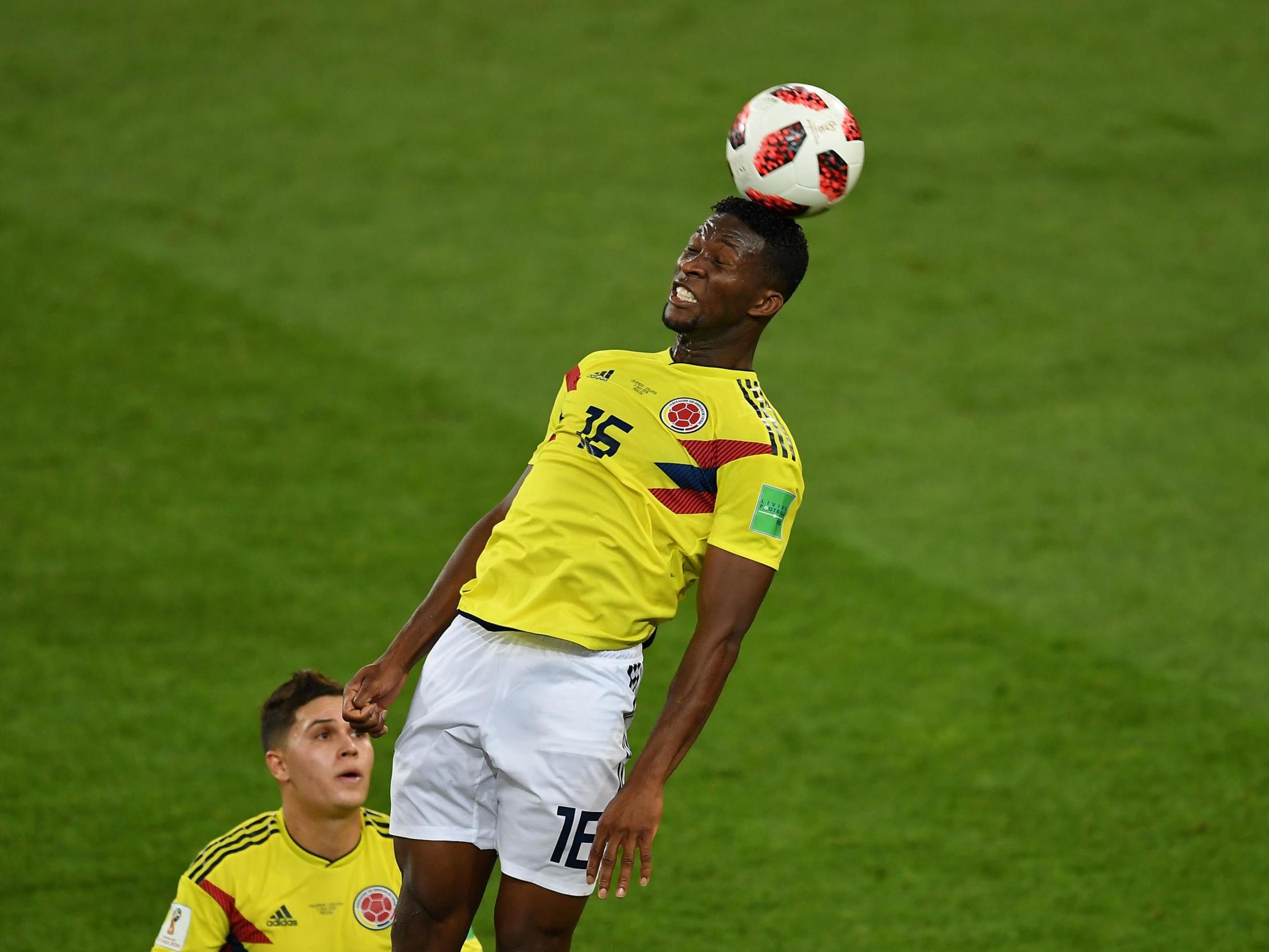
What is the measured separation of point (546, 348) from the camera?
9.11 m

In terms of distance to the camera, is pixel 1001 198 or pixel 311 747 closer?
pixel 311 747

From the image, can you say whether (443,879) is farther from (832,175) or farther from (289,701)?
(832,175)

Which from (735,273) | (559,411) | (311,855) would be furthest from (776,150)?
(311,855)

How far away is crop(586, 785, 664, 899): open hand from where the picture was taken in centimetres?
321

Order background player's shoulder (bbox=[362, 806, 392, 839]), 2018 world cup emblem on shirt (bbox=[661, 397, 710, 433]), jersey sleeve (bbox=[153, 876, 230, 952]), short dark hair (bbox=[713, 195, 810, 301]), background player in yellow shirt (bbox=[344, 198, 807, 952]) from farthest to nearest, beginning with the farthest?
background player's shoulder (bbox=[362, 806, 392, 839])
jersey sleeve (bbox=[153, 876, 230, 952])
short dark hair (bbox=[713, 195, 810, 301])
2018 world cup emblem on shirt (bbox=[661, 397, 710, 433])
background player in yellow shirt (bbox=[344, 198, 807, 952])

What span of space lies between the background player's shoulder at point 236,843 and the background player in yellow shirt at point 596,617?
1.07 metres

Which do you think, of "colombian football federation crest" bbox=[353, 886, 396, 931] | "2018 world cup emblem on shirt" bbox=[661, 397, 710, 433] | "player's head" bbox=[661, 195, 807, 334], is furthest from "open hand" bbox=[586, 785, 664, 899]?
"colombian football federation crest" bbox=[353, 886, 396, 931]

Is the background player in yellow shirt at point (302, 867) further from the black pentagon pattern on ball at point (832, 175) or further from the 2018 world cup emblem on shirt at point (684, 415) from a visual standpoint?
the black pentagon pattern on ball at point (832, 175)

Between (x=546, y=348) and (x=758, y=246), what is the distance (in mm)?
5628

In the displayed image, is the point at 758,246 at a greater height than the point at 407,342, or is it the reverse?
the point at 758,246

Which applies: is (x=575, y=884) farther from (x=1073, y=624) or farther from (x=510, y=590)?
(x=1073, y=624)

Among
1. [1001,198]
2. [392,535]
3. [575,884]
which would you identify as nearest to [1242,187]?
[1001,198]

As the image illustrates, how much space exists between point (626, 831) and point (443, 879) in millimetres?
483

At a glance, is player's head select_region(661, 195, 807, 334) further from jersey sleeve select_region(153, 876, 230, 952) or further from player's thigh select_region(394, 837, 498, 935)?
jersey sleeve select_region(153, 876, 230, 952)
